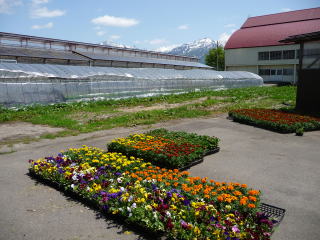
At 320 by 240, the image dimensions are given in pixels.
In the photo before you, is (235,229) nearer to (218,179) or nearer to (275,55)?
(218,179)

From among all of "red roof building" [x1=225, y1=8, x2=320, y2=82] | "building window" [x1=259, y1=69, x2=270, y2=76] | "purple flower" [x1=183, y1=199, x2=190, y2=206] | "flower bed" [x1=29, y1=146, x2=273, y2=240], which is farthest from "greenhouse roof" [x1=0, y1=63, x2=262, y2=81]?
"building window" [x1=259, y1=69, x2=270, y2=76]

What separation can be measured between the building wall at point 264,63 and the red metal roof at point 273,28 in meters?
0.98

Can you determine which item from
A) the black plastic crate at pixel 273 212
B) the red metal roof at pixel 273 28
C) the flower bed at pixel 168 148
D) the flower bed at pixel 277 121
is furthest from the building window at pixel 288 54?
the black plastic crate at pixel 273 212

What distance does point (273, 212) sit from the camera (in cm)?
480

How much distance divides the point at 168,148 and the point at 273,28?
54.8 metres

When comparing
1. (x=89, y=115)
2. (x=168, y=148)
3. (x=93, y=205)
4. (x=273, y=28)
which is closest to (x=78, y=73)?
(x=89, y=115)

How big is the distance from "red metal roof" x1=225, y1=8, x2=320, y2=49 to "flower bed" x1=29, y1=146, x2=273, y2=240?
50.7 m

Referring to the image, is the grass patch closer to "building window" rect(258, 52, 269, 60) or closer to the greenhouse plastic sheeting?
the greenhouse plastic sheeting

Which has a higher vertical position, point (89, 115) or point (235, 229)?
point (89, 115)

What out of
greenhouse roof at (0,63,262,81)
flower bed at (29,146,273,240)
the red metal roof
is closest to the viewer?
flower bed at (29,146,273,240)

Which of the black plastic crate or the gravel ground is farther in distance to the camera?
the black plastic crate

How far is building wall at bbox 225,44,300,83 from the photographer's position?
162 ft

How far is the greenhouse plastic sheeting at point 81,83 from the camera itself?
17788 mm

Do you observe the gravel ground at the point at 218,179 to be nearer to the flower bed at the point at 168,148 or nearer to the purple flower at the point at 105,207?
the purple flower at the point at 105,207
